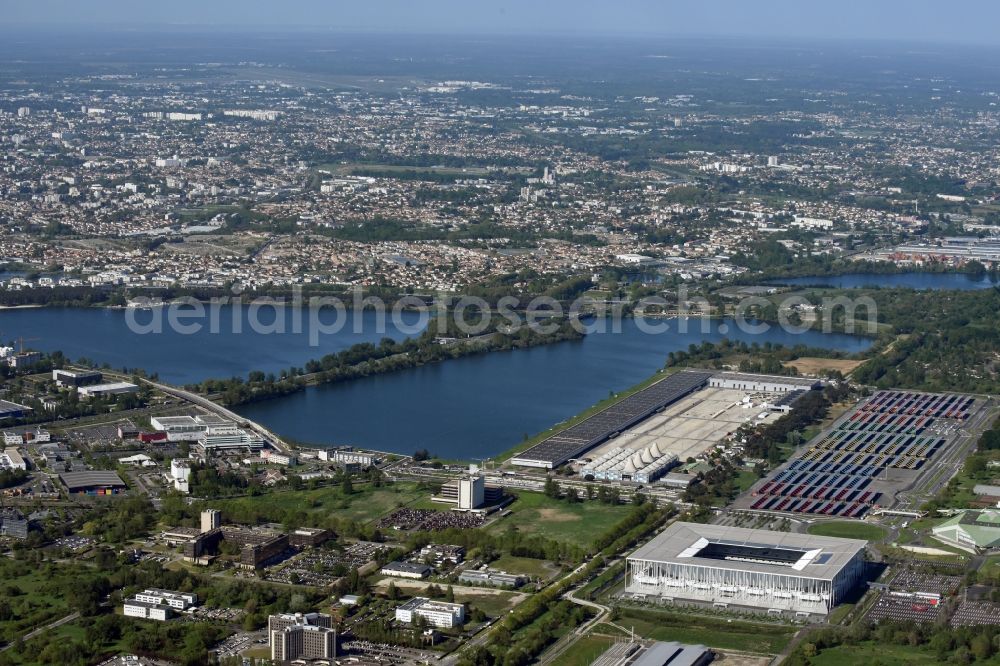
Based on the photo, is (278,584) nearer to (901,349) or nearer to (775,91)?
(901,349)

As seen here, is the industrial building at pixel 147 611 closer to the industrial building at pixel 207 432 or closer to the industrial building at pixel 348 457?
the industrial building at pixel 348 457

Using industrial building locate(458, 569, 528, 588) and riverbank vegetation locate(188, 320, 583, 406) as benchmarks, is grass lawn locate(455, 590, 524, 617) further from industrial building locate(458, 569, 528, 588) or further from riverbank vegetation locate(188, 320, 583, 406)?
riverbank vegetation locate(188, 320, 583, 406)

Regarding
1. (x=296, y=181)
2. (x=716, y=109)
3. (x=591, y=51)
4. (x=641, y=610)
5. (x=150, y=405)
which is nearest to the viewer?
(x=641, y=610)

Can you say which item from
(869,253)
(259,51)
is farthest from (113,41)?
(869,253)

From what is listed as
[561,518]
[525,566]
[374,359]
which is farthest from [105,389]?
[525,566]

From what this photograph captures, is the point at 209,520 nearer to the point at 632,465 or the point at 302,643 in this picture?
the point at 302,643
